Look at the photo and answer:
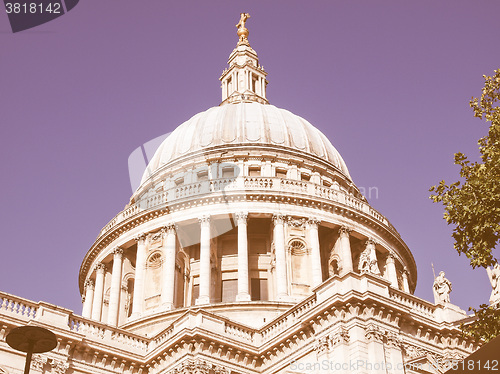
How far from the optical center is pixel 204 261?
41500 millimetres

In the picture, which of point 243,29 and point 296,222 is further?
point 243,29

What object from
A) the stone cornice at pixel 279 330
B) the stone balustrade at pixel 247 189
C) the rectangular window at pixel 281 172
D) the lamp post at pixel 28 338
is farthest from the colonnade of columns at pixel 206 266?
the lamp post at pixel 28 338

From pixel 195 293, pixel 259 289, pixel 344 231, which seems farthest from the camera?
pixel 344 231

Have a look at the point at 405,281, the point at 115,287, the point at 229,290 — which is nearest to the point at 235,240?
the point at 229,290

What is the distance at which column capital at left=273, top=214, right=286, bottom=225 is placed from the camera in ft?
141

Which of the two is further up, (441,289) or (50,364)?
(441,289)

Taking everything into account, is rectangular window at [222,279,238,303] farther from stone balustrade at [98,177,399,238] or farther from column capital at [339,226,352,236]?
column capital at [339,226,352,236]

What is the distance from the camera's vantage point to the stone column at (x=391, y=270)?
149ft

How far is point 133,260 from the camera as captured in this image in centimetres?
4716

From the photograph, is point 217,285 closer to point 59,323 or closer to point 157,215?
point 157,215

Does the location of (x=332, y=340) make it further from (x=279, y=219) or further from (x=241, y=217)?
(x=241, y=217)

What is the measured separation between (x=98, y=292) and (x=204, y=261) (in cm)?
936

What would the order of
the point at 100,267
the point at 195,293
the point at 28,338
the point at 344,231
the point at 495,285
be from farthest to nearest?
the point at 100,267, the point at 344,231, the point at 195,293, the point at 495,285, the point at 28,338

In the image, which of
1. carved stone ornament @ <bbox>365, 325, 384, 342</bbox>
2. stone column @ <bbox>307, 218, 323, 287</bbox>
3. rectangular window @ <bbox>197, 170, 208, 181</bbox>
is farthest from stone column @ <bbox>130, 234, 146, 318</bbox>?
carved stone ornament @ <bbox>365, 325, 384, 342</bbox>
